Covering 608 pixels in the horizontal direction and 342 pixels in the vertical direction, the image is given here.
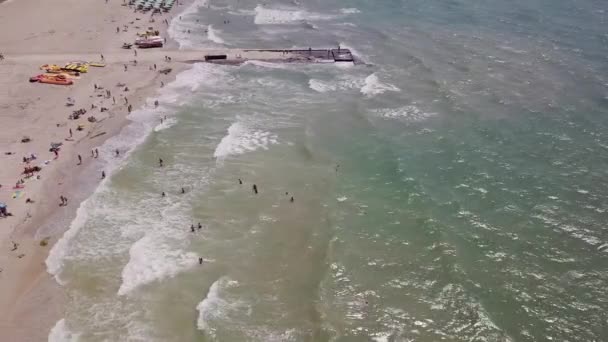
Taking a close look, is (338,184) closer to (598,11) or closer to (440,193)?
(440,193)

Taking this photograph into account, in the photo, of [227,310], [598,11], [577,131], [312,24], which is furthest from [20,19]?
[598,11]

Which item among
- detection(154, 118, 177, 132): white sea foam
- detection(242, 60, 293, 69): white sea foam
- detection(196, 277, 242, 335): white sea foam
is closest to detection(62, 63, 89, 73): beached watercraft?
detection(154, 118, 177, 132): white sea foam

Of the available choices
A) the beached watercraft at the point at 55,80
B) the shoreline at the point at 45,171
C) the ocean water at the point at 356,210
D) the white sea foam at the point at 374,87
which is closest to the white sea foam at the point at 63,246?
the ocean water at the point at 356,210

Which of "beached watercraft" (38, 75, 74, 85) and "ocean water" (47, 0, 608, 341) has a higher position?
"beached watercraft" (38, 75, 74, 85)

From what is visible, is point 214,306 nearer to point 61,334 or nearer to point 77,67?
point 61,334

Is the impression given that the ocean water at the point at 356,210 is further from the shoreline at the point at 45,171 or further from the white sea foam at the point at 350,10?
the white sea foam at the point at 350,10

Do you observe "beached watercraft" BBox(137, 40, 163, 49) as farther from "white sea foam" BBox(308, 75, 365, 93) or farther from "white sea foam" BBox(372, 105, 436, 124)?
"white sea foam" BBox(372, 105, 436, 124)

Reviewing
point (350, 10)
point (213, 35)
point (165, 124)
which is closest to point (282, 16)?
point (350, 10)
